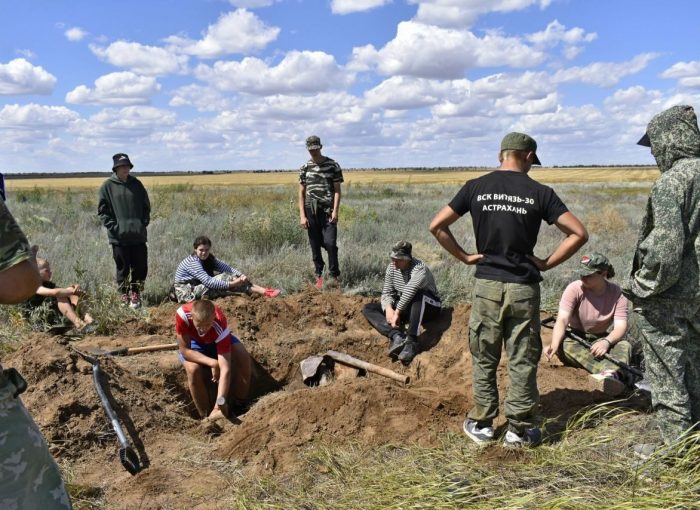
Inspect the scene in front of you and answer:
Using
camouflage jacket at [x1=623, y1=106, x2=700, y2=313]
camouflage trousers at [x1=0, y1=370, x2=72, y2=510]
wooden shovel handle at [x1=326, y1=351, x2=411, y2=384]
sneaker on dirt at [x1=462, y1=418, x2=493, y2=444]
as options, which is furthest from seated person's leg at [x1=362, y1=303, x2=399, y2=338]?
camouflage trousers at [x1=0, y1=370, x2=72, y2=510]

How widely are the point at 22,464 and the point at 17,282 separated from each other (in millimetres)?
587

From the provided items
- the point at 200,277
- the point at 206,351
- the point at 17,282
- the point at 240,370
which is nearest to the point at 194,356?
the point at 206,351

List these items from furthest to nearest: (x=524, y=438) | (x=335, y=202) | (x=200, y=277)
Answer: (x=335, y=202)
(x=200, y=277)
(x=524, y=438)

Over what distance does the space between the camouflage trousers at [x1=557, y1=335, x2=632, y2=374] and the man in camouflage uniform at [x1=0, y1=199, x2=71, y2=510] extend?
4404mm

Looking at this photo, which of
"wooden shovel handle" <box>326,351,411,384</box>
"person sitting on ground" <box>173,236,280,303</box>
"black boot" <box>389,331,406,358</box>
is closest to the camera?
"wooden shovel handle" <box>326,351,411,384</box>

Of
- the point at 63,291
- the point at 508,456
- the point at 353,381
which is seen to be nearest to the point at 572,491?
the point at 508,456

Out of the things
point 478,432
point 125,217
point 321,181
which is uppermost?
point 321,181

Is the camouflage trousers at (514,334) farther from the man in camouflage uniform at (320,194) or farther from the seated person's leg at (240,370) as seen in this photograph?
the man in camouflage uniform at (320,194)

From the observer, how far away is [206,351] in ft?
18.5

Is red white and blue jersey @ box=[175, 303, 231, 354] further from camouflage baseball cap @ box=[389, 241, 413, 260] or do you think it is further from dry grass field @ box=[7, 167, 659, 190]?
dry grass field @ box=[7, 167, 659, 190]

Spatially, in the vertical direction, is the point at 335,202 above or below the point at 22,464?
above

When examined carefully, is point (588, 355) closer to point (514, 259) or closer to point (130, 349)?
point (514, 259)

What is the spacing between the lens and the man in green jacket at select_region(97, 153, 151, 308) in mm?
7430

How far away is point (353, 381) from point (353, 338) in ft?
4.55
